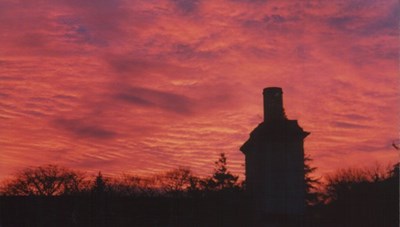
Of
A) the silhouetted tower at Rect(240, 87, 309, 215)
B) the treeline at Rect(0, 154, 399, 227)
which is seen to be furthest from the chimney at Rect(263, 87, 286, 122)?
the treeline at Rect(0, 154, 399, 227)

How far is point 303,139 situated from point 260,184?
4.37m

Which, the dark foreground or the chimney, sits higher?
the chimney

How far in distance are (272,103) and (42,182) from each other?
146 ft

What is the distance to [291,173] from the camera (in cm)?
3850

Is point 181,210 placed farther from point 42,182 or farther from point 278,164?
point 42,182

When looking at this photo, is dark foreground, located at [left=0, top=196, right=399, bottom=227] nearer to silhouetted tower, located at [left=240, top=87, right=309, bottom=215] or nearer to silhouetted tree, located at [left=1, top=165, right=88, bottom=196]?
silhouetted tower, located at [left=240, top=87, right=309, bottom=215]

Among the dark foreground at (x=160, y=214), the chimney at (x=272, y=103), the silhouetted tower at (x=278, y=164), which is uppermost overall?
the chimney at (x=272, y=103)

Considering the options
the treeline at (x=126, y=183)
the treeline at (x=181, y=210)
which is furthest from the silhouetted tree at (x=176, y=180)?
the treeline at (x=181, y=210)

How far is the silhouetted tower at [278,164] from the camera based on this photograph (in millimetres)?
38312

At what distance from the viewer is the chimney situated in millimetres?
38844

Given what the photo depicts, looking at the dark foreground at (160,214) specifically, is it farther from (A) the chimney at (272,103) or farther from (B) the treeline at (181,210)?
(A) the chimney at (272,103)

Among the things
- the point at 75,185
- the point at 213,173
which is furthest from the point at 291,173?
the point at 75,185

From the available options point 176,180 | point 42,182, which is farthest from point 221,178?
point 42,182

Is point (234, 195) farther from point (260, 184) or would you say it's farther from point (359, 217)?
point (359, 217)
